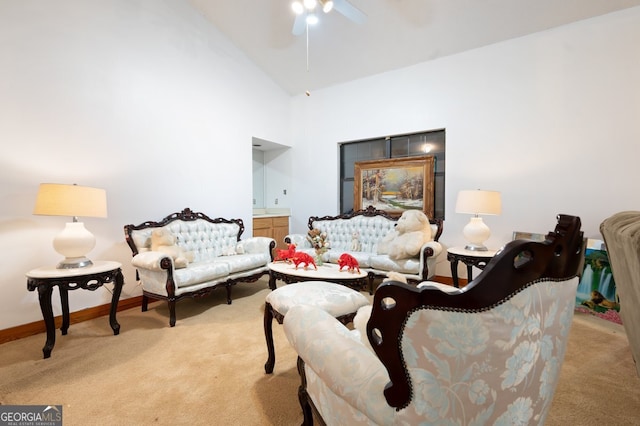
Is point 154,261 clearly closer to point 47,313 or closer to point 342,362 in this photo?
point 47,313

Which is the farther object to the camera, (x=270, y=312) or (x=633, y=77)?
(x=633, y=77)

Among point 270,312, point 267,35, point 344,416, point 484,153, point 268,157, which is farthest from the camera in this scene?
point 268,157

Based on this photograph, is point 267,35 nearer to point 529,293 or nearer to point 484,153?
point 484,153

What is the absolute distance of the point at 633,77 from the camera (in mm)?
2984

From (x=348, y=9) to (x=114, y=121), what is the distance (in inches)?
103

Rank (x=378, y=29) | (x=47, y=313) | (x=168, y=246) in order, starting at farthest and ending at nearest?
(x=378, y=29) → (x=168, y=246) → (x=47, y=313)

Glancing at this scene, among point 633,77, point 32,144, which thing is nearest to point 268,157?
point 32,144

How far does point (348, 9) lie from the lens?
2.72m

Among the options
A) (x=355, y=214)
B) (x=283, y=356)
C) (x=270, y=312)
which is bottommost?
(x=283, y=356)

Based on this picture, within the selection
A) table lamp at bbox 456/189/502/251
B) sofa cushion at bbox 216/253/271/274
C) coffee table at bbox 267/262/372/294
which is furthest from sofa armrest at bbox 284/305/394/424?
table lamp at bbox 456/189/502/251

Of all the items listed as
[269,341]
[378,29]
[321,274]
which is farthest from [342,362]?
[378,29]

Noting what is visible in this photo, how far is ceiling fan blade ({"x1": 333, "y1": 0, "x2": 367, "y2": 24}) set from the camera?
2605 millimetres

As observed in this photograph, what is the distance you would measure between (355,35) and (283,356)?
3825 millimetres

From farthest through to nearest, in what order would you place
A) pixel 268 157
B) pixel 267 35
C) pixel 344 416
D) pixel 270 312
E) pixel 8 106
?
pixel 268 157, pixel 267 35, pixel 8 106, pixel 270 312, pixel 344 416
